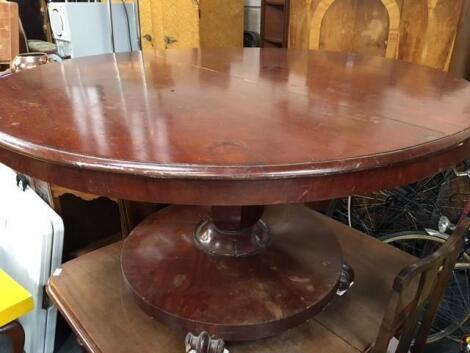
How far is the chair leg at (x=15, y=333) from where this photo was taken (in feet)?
3.59

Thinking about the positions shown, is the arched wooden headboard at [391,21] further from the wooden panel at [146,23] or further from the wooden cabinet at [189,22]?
the wooden panel at [146,23]

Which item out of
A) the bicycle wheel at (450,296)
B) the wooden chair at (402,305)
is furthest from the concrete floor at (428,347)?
the wooden chair at (402,305)

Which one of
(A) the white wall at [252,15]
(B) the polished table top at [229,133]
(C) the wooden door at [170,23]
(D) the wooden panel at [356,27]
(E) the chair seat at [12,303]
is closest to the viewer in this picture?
(B) the polished table top at [229,133]

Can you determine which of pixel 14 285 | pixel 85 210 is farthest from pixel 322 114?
pixel 85 210

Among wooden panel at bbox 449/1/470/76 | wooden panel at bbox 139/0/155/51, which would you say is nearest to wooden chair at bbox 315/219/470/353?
wooden panel at bbox 449/1/470/76

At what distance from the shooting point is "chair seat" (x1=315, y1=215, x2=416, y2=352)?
2.81ft

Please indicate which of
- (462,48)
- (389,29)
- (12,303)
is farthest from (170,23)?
(12,303)

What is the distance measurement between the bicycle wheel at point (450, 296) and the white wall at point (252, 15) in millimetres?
1737

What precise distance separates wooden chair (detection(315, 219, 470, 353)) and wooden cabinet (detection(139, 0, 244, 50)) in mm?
1692

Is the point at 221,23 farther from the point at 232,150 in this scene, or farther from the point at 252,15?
the point at 232,150

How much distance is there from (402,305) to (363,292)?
40 centimetres

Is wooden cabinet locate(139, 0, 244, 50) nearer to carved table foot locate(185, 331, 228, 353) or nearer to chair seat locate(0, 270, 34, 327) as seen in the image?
chair seat locate(0, 270, 34, 327)

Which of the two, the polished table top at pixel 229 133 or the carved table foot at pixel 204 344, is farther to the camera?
the carved table foot at pixel 204 344

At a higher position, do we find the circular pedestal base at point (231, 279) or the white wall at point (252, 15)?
the white wall at point (252, 15)
